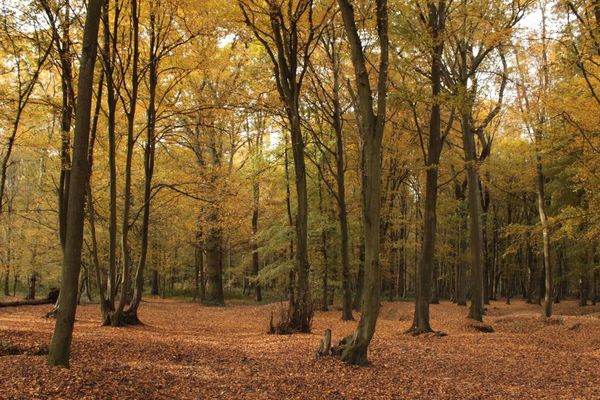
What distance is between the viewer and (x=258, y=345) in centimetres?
921

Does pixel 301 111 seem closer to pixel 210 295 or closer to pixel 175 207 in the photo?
pixel 175 207

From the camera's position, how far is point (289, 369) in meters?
6.75

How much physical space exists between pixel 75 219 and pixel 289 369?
3643 mm

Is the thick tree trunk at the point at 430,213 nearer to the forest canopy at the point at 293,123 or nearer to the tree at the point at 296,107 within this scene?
the forest canopy at the point at 293,123

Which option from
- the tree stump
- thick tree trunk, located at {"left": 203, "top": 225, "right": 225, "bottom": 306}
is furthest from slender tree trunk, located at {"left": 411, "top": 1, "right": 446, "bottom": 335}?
→ thick tree trunk, located at {"left": 203, "top": 225, "right": 225, "bottom": 306}

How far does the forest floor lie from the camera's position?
488 centimetres

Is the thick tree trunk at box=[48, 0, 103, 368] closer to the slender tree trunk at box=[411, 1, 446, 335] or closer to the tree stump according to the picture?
the tree stump

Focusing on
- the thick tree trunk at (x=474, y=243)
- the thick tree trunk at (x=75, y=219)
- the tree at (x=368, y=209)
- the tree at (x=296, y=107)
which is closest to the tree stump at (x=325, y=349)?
the tree at (x=368, y=209)

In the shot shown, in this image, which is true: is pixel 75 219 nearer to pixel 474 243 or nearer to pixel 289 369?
pixel 289 369

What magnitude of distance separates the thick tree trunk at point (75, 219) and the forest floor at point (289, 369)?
303 mm

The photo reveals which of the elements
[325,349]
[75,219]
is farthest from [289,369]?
[75,219]

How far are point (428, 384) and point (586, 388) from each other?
213 centimetres

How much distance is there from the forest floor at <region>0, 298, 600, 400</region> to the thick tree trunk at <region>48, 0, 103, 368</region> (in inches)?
11.9

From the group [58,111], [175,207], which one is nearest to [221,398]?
[58,111]
